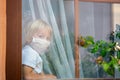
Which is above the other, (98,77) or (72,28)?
(72,28)

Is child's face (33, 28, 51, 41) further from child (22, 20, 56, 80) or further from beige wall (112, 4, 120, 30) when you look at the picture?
beige wall (112, 4, 120, 30)

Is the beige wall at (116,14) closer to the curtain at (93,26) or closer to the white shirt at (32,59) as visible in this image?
the curtain at (93,26)

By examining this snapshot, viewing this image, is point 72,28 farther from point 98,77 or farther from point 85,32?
point 98,77

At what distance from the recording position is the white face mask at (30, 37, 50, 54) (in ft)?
7.14

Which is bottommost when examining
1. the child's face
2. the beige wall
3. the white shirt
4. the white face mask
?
the white shirt

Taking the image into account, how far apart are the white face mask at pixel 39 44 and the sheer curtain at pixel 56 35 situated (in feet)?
0.14

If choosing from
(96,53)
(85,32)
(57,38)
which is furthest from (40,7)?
(96,53)

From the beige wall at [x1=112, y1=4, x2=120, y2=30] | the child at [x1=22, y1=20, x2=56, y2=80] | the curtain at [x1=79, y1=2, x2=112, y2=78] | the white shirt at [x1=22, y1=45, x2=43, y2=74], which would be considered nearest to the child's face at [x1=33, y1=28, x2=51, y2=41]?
the child at [x1=22, y1=20, x2=56, y2=80]

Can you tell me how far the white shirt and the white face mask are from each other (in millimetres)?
31

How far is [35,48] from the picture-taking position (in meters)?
2.18

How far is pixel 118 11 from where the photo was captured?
7.47 ft

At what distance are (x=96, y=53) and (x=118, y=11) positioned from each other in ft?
1.38

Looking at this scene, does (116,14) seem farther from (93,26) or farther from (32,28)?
(32,28)

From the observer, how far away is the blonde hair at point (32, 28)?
2152 millimetres
